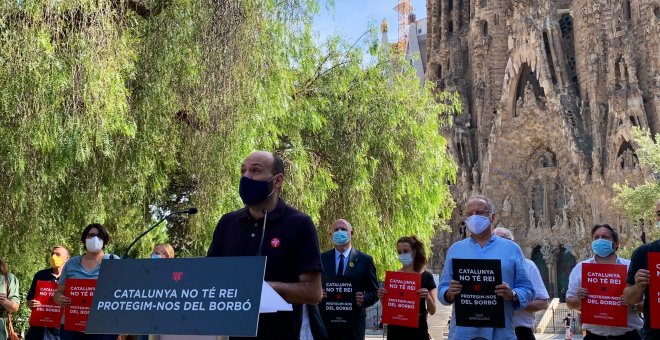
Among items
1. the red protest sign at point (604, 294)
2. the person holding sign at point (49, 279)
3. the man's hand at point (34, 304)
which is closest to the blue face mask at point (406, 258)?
the red protest sign at point (604, 294)

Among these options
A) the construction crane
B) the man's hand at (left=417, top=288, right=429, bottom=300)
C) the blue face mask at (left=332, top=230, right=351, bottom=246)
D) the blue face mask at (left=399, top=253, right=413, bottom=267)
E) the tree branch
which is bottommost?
the man's hand at (left=417, top=288, right=429, bottom=300)

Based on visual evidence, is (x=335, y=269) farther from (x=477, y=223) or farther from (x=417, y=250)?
(x=477, y=223)

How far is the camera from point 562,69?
37.5 m

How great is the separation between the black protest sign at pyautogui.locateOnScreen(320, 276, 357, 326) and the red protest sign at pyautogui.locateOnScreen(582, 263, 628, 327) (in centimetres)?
211

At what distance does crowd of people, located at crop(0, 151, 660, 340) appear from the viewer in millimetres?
4062

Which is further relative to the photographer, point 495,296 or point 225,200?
point 225,200

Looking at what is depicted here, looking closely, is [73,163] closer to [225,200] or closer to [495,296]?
[225,200]

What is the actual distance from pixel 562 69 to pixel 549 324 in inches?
529

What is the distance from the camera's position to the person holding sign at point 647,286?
5043 mm

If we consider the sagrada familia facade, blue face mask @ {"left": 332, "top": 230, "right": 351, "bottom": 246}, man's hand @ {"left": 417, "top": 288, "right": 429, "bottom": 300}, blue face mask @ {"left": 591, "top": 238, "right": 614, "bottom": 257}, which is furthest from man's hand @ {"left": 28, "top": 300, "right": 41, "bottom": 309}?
the sagrada familia facade

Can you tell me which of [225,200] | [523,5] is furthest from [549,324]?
[225,200]

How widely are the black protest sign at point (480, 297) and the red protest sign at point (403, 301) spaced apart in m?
1.65

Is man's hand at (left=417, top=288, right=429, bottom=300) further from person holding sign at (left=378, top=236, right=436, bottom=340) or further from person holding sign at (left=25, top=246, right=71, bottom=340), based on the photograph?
person holding sign at (left=25, top=246, right=71, bottom=340)

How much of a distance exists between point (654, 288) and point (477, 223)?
1302 mm
